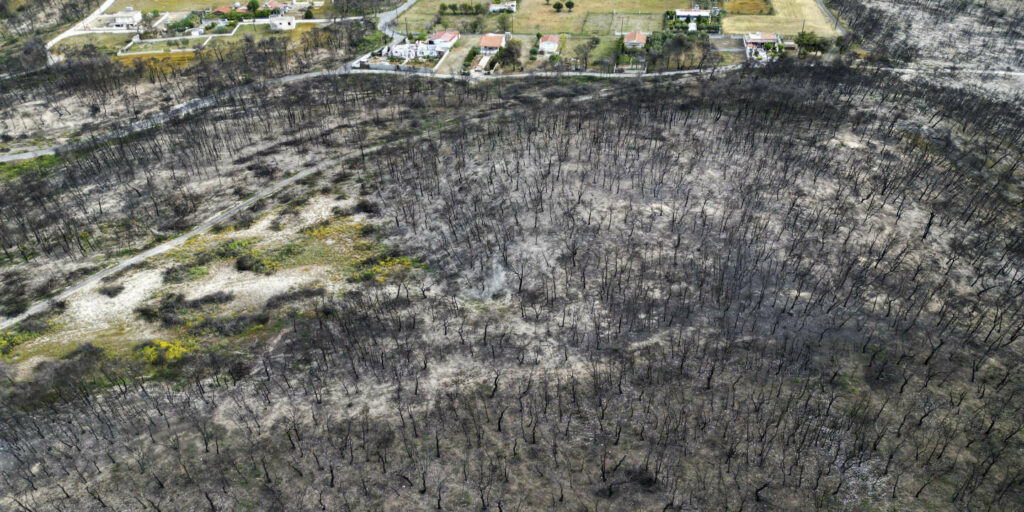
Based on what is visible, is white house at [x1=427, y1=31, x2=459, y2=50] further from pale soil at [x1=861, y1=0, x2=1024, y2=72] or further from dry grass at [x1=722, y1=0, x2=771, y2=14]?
pale soil at [x1=861, y1=0, x2=1024, y2=72]

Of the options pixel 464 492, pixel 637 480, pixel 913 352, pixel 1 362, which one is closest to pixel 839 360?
pixel 913 352

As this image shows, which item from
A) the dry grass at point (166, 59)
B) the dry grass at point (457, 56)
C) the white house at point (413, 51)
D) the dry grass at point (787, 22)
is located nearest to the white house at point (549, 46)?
the dry grass at point (457, 56)

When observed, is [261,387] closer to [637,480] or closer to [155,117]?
[637,480]

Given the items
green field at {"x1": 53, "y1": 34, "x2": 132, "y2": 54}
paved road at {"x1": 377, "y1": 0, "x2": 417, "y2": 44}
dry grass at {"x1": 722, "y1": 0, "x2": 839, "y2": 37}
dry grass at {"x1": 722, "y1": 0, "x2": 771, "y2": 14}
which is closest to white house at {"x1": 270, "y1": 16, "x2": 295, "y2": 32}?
paved road at {"x1": 377, "y1": 0, "x2": 417, "y2": 44}

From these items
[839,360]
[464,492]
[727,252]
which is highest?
[727,252]

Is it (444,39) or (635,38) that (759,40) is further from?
(444,39)

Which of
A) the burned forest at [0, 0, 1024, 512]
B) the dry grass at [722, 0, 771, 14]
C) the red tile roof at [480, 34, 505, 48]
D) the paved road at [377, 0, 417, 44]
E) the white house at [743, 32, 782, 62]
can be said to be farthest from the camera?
the dry grass at [722, 0, 771, 14]
